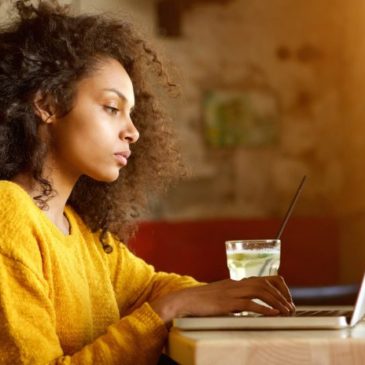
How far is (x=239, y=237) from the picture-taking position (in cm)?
457

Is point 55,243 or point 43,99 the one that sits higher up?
point 43,99

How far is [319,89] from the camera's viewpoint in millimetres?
5070

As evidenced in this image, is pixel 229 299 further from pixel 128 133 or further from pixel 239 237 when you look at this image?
pixel 239 237

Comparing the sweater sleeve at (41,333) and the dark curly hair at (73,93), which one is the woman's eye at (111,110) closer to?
the dark curly hair at (73,93)

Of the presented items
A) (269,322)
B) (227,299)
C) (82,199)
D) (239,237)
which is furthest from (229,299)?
(239,237)

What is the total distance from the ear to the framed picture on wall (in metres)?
3.40

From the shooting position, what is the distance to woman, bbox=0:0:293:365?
1.22m

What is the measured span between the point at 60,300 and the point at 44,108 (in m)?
0.43

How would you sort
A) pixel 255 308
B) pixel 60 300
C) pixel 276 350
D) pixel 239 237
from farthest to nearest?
1. pixel 239 237
2. pixel 60 300
3. pixel 255 308
4. pixel 276 350

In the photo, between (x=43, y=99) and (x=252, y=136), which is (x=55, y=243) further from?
(x=252, y=136)

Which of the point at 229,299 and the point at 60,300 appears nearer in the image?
the point at 229,299

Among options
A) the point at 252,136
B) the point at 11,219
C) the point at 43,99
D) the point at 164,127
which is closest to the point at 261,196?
the point at 252,136

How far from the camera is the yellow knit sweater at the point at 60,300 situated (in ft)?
3.97

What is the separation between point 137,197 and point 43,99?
1.50ft
